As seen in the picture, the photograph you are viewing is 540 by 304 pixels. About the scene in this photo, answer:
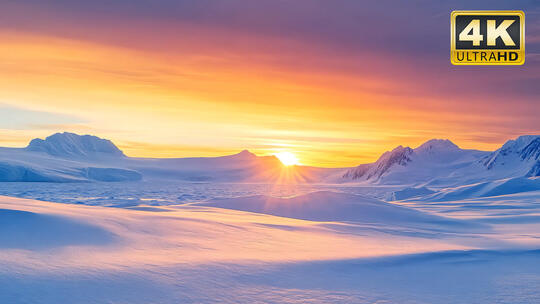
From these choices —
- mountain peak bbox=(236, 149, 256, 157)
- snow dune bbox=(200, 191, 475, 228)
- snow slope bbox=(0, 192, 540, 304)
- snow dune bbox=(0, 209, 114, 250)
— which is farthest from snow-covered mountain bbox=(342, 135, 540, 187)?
snow dune bbox=(0, 209, 114, 250)

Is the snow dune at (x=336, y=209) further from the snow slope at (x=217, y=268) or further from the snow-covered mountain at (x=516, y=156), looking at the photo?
the snow-covered mountain at (x=516, y=156)

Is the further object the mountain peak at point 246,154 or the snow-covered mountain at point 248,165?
the mountain peak at point 246,154

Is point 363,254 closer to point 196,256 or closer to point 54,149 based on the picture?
point 196,256

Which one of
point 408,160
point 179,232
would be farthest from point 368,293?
point 408,160

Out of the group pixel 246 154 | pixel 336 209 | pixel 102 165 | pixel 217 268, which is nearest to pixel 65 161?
pixel 102 165

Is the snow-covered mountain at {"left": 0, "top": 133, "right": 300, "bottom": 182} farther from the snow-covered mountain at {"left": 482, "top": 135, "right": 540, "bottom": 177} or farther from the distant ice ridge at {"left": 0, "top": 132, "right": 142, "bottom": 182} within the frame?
the snow-covered mountain at {"left": 482, "top": 135, "right": 540, "bottom": 177}

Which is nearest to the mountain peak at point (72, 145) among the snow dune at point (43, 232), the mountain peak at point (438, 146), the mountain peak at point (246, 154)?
the mountain peak at point (246, 154)
